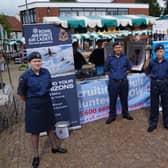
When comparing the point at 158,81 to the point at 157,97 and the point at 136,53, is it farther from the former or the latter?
the point at 136,53

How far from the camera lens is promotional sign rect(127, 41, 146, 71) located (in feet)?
28.3

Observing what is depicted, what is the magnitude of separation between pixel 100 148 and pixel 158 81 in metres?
1.60

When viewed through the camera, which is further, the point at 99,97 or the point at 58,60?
the point at 99,97

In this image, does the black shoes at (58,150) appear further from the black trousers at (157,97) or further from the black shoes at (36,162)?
the black trousers at (157,97)

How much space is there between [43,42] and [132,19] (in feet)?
14.6

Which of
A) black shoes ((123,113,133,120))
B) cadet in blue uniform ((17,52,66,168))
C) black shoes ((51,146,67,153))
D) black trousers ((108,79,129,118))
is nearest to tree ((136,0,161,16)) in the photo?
black shoes ((123,113,133,120))

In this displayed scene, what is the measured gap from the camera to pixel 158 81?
5.44 m

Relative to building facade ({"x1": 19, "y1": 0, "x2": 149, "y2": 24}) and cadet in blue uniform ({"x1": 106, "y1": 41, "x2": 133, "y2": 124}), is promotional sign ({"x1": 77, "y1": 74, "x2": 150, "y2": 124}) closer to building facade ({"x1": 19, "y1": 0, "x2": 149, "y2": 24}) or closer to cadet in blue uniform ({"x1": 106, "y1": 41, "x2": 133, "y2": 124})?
cadet in blue uniform ({"x1": 106, "y1": 41, "x2": 133, "y2": 124})

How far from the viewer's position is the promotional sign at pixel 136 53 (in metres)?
8.62

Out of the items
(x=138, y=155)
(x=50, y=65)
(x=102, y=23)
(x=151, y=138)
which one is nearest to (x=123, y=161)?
(x=138, y=155)

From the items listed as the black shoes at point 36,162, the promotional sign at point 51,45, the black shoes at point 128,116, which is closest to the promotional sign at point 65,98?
the promotional sign at point 51,45

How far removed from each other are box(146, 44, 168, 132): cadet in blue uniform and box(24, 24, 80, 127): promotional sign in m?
1.48

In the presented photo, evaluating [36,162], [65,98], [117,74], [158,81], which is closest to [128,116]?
[117,74]

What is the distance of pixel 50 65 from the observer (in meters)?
5.57
